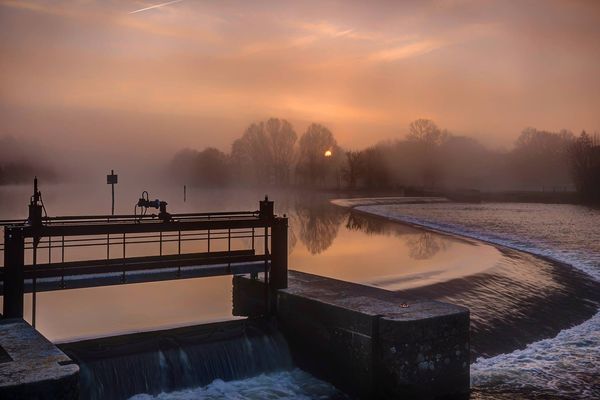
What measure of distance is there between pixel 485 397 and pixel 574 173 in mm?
105314

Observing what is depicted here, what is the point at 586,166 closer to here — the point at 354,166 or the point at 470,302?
the point at 354,166

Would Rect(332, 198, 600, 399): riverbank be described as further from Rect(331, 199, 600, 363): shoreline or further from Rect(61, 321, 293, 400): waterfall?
Rect(61, 321, 293, 400): waterfall

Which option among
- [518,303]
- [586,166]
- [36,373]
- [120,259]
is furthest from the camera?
[586,166]

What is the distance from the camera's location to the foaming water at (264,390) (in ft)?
41.0

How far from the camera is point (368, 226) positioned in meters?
50.8

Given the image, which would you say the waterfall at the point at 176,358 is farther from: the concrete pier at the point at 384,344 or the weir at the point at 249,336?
the concrete pier at the point at 384,344

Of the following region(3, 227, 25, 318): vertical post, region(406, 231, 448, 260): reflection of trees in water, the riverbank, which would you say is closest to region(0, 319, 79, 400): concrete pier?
region(3, 227, 25, 318): vertical post

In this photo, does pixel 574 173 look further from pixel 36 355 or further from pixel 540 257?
pixel 36 355

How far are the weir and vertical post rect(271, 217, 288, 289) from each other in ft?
0.09

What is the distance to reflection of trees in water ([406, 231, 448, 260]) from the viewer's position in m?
33.3

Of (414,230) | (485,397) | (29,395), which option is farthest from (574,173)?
(29,395)

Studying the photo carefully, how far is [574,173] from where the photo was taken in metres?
107

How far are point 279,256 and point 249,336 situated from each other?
2.52 m

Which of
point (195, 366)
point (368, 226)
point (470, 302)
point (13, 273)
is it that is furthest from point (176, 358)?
point (368, 226)
